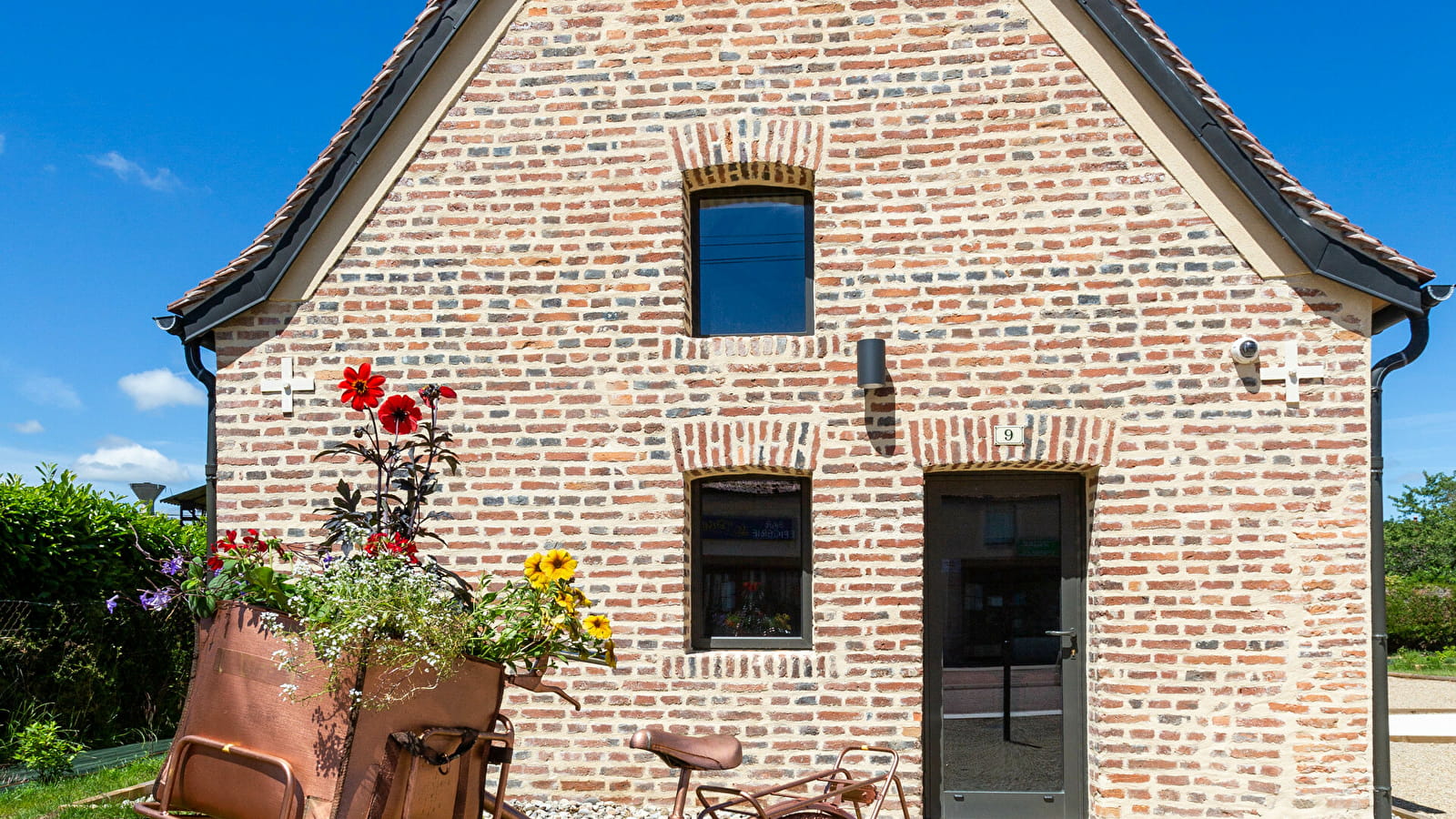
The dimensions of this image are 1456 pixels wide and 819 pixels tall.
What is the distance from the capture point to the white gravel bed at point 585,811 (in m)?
5.68

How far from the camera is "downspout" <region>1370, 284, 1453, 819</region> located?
555 centimetres

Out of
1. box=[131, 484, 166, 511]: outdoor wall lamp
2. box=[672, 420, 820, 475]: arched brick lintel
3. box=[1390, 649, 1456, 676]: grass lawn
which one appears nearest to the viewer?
box=[672, 420, 820, 475]: arched brick lintel

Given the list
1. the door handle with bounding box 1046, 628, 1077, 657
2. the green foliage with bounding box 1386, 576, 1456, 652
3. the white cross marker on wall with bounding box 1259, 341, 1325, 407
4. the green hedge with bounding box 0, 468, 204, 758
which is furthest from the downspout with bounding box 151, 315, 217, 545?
the green foliage with bounding box 1386, 576, 1456, 652

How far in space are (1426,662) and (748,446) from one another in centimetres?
1531

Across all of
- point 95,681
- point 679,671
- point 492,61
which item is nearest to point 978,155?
point 492,61

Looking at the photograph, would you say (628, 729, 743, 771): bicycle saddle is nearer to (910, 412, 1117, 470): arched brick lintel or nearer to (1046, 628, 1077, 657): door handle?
(910, 412, 1117, 470): arched brick lintel

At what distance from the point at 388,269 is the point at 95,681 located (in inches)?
183

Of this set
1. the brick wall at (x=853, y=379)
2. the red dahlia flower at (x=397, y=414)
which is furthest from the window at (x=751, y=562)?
the red dahlia flower at (x=397, y=414)

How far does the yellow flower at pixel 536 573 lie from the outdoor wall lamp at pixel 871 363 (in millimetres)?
2963

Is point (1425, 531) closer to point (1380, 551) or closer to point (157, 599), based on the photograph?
point (1380, 551)

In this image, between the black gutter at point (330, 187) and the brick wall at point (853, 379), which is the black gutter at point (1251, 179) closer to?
the brick wall at point (853, 379)

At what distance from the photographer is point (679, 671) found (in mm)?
5848

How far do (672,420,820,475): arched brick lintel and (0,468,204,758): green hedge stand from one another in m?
4.19

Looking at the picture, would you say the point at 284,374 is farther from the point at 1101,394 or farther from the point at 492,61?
the point at 1101,394
